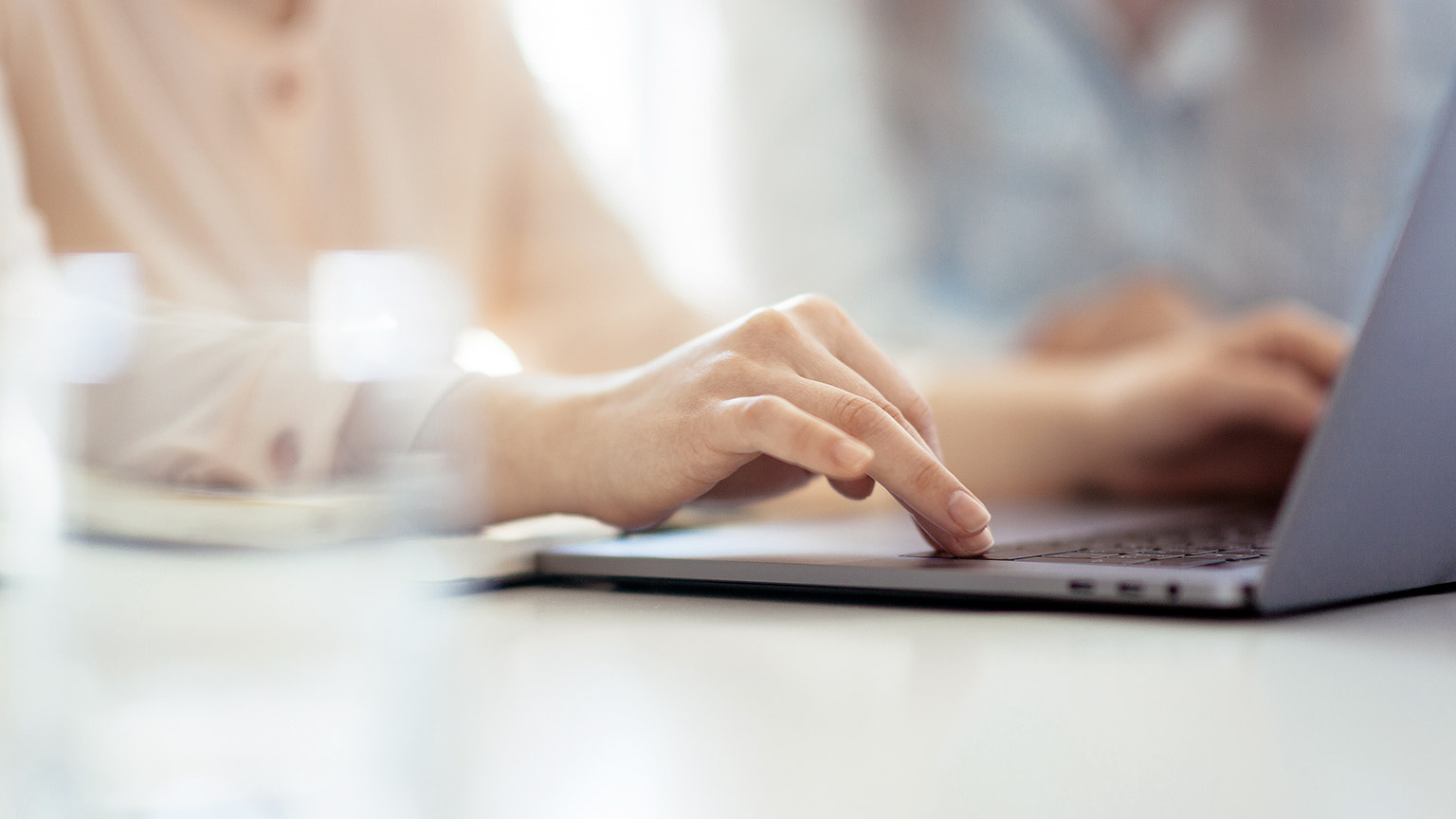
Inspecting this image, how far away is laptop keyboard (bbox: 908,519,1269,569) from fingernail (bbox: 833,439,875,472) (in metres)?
0.07

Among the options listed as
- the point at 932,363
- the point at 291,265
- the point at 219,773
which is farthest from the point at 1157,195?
the point at 219,773

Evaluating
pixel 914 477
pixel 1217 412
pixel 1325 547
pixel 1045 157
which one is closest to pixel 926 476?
pixel 914 477

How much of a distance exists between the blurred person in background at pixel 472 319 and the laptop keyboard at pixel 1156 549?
0.04 metres

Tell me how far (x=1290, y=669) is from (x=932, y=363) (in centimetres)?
114

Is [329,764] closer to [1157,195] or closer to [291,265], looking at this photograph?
[291,265]

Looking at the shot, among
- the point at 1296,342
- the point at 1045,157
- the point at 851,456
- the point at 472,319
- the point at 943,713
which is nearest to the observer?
the point at 943,713

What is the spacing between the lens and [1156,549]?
1.31ft

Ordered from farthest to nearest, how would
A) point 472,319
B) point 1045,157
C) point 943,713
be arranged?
point 1045,157, point 472,319, point 943,713

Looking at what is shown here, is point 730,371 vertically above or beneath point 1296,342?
beneath

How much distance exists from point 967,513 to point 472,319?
1.26 feet

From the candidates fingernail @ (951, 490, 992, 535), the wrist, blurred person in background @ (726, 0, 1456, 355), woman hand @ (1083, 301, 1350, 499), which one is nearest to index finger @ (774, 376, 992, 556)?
fingernail @ (951, 490, 992, 535)

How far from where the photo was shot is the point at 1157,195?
1541mm

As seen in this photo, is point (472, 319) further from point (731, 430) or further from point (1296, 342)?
point (1296, 342)

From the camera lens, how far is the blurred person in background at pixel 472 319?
0.34m
